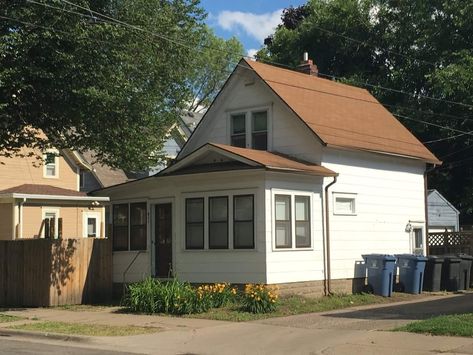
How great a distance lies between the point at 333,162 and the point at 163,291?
6.37m

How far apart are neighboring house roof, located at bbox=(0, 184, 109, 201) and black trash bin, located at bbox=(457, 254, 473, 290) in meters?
13.5

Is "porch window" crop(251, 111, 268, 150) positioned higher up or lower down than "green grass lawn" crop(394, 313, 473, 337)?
higher up

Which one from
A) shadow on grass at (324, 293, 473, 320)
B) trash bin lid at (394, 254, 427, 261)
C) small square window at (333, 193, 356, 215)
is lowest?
shadow on grass at (324, 293, 473, 320)

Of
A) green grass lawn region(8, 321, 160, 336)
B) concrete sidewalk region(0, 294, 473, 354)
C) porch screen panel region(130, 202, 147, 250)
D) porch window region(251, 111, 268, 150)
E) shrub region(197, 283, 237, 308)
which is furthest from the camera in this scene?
porch window region(251, 111, 268, 150)

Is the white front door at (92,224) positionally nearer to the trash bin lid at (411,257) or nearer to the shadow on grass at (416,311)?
the trash bin lid at (411,257)

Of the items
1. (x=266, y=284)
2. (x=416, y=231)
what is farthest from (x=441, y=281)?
(x=266, y=284)

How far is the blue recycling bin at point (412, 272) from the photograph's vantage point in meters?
19.3

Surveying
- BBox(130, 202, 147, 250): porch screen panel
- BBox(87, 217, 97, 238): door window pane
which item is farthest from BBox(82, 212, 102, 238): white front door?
BBox(130, 202, 147, 250): porch screen panel

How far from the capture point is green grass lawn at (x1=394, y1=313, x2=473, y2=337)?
11.3 metres

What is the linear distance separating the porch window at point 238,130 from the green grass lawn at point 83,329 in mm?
8544

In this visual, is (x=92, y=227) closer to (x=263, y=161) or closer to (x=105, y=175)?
(x=105, y=175)

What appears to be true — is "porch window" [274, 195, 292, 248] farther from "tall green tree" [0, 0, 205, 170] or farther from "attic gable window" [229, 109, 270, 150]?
"tall green tree" [0, 0, 205, 170]

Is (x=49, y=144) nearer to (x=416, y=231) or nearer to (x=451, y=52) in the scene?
(x=416, y=231)

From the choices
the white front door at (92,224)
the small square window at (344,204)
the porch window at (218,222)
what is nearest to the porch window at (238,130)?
the porch window at (218,222)
